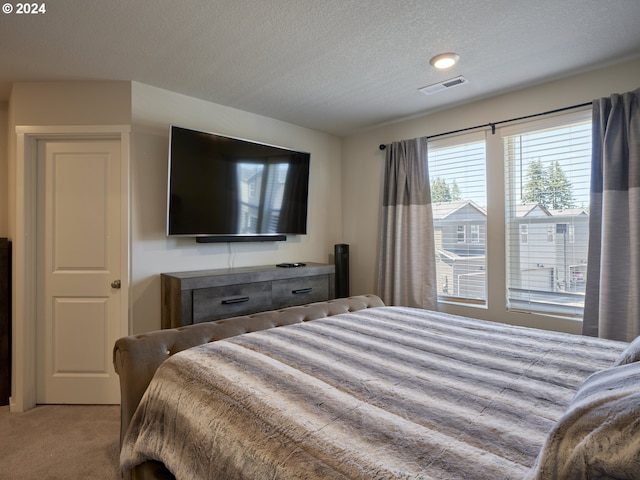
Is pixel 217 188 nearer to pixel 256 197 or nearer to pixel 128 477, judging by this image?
pixel 256 197

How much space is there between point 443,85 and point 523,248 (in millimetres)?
1502

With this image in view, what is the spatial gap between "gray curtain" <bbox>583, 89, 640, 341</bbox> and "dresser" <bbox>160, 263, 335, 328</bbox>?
216cm

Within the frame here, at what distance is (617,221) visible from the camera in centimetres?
233

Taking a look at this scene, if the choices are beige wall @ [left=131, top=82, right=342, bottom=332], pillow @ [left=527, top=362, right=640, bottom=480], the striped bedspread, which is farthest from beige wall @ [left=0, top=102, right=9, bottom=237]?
pillow @ [left=527, top=362, right=640, bottom=480]

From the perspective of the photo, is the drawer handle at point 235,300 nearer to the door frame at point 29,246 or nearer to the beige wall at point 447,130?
the door frame at point 29,246

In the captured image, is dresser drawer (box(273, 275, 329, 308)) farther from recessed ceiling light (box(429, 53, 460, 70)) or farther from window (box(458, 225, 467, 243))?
recessed ceiling light (box(429, 53, 460, 70))

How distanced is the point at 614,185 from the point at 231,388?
271cm

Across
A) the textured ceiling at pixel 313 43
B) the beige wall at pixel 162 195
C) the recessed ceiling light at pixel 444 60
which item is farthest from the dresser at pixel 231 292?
the recessed ceiling light at pixel 444 60

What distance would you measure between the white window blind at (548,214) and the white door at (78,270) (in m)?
3.28

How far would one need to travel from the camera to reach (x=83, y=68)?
246 centimetres

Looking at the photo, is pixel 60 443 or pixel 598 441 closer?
pixel 598 441

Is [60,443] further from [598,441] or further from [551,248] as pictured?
[551,248]

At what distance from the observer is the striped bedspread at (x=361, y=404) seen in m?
0.76

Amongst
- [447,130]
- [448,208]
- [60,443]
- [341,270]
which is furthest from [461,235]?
[60,443]
